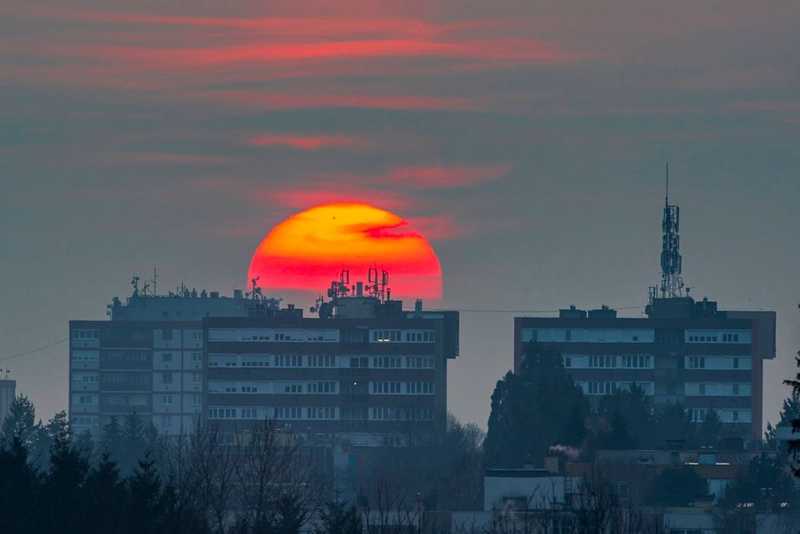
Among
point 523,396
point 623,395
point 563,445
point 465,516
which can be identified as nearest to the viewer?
point 465,516

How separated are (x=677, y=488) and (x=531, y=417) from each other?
28.3 metres

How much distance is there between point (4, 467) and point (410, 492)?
77497 millimetres

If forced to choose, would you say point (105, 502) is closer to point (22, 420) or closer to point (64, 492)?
point (64, 492)

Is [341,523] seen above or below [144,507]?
below

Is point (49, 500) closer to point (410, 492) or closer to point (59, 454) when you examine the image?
point (59, 454)

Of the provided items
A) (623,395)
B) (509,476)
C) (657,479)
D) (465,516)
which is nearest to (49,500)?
(465,516)

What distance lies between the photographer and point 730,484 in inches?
5157

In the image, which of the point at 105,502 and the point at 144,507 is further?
the point at 105,502

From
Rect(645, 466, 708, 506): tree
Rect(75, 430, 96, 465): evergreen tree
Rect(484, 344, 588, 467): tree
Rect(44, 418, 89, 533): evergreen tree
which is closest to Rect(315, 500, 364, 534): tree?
Rect(44, 418, 89, 533): evergreen tree

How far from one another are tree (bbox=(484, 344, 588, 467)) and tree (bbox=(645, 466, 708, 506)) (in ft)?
41.8

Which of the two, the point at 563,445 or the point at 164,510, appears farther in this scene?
the point at 563,445

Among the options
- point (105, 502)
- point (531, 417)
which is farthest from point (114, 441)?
point (105, 502)

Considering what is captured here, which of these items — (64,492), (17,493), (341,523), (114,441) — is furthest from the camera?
(114,441)

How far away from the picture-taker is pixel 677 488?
5113 inches
